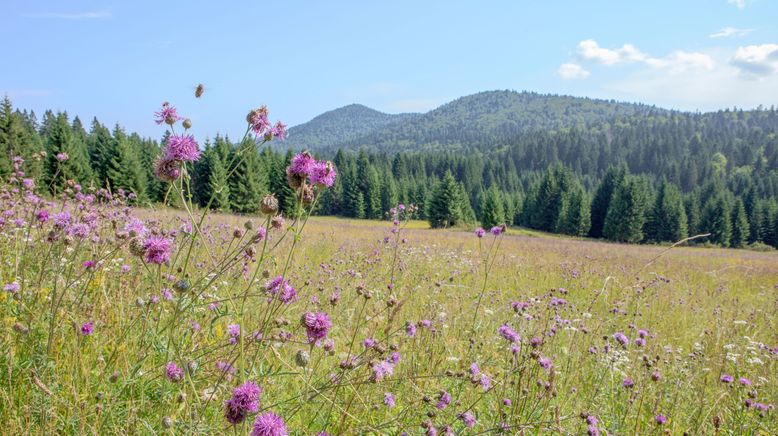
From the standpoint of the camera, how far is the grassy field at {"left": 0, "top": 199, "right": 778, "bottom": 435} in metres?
1.62

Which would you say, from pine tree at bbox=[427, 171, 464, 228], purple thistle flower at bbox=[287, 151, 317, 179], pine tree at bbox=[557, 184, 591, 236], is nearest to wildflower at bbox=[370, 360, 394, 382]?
purple thistle flower at bbox=[287, 151, 317, 179]

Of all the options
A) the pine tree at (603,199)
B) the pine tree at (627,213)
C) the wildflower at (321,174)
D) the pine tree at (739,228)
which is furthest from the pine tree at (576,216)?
the wildflower at (321,174)

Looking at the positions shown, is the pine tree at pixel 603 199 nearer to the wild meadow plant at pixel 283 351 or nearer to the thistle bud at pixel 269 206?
the wild meadow plant at pixel 283 351

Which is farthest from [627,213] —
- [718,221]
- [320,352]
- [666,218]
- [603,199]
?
[320,352]

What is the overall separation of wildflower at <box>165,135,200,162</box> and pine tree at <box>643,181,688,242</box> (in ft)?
192

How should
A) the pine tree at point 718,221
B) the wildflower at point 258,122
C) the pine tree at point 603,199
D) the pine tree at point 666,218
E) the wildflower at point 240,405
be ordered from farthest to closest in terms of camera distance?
1. the pine tree at point 603,199
2. the pine tree at point 718,221
3. the pine tree at point 666,218
4. the wildflower at point 258,122
5. the wildflower at point 240,405

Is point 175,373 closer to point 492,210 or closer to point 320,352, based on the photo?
point 320,352

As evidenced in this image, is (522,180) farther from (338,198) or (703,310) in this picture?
(703,310)

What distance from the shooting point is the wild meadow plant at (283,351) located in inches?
59.8

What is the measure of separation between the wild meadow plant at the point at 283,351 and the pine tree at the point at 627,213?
49032mm

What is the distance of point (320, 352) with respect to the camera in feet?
7.82

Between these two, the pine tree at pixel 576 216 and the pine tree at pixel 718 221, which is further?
the pine tree at pixel 576 216

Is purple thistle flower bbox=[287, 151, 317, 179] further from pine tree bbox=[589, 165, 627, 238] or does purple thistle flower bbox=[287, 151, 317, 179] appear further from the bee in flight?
pine tree bbox=[589, 165, 627, 238]

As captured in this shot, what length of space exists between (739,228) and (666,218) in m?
9.79
